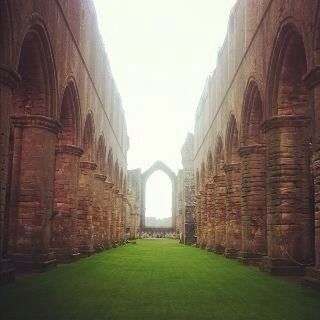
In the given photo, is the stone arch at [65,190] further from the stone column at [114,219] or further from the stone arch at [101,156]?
the stone column at [114,219]

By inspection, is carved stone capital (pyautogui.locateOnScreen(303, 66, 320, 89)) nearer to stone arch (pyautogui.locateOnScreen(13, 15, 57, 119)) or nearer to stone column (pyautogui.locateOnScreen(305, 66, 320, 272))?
stone column (pyautogui.locateOnScreen(305, 66, 320, 272))

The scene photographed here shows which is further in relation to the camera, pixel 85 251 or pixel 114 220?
pixel 114 220

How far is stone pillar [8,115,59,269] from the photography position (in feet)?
34.9

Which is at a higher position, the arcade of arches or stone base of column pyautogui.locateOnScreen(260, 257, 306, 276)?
the arcade of arches

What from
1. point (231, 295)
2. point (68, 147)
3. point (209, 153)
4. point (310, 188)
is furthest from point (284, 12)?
point (209, 153)

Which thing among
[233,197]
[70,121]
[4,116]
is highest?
[70,121]

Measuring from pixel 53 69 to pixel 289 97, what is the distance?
5176 millimetres

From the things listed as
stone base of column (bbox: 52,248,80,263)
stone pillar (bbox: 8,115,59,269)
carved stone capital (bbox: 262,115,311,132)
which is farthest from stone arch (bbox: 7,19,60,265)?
carved stone capital (bbox: 262,115,311,132)

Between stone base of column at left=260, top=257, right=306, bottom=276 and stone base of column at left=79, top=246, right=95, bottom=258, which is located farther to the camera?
stone base of column at left=79, top=246, right=95, bottom=258

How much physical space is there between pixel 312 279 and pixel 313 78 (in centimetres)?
325

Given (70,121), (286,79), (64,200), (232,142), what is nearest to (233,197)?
(232,142)

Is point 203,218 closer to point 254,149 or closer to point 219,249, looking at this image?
point 219,249

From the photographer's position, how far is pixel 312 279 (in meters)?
8.21

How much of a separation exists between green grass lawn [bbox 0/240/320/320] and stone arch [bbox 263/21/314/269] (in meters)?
0.93
